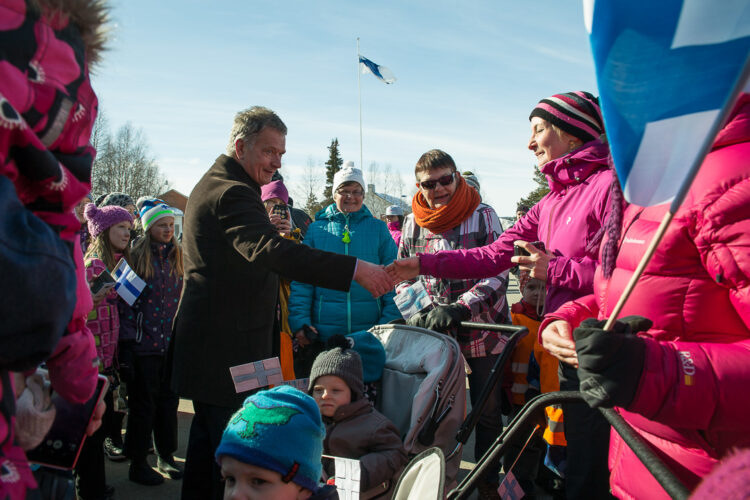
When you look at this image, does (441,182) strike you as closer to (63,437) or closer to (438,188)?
(438,188)

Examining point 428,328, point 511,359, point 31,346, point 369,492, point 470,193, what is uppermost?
point 470,193

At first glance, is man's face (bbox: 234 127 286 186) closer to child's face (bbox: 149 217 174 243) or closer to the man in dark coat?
the man in dark coat

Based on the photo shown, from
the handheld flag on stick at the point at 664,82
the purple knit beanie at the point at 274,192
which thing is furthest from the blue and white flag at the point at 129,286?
the handheld flag on stick at the point at 664,82

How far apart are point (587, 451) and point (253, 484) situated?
143 cm

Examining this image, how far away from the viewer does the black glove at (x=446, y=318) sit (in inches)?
132

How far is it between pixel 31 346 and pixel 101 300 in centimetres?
301

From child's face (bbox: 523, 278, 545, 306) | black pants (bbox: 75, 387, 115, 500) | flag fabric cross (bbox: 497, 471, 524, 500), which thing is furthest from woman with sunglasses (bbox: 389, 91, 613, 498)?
black pants (bbox: 75, 387, 115, 500)

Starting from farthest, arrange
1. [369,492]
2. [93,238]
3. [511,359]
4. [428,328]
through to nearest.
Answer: [93,238], [511,359], [428,328], [369,492]

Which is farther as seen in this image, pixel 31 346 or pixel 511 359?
pixel 511 359

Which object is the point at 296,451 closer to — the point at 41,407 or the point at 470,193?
the point at 41,407

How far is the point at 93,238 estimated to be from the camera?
4363 millimetres

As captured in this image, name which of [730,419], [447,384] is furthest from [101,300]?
[730,419]

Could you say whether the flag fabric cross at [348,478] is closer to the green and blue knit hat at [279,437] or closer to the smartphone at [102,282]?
the green and blue knit hat at [279,437]

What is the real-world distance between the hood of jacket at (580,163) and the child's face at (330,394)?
1647 millimetres
